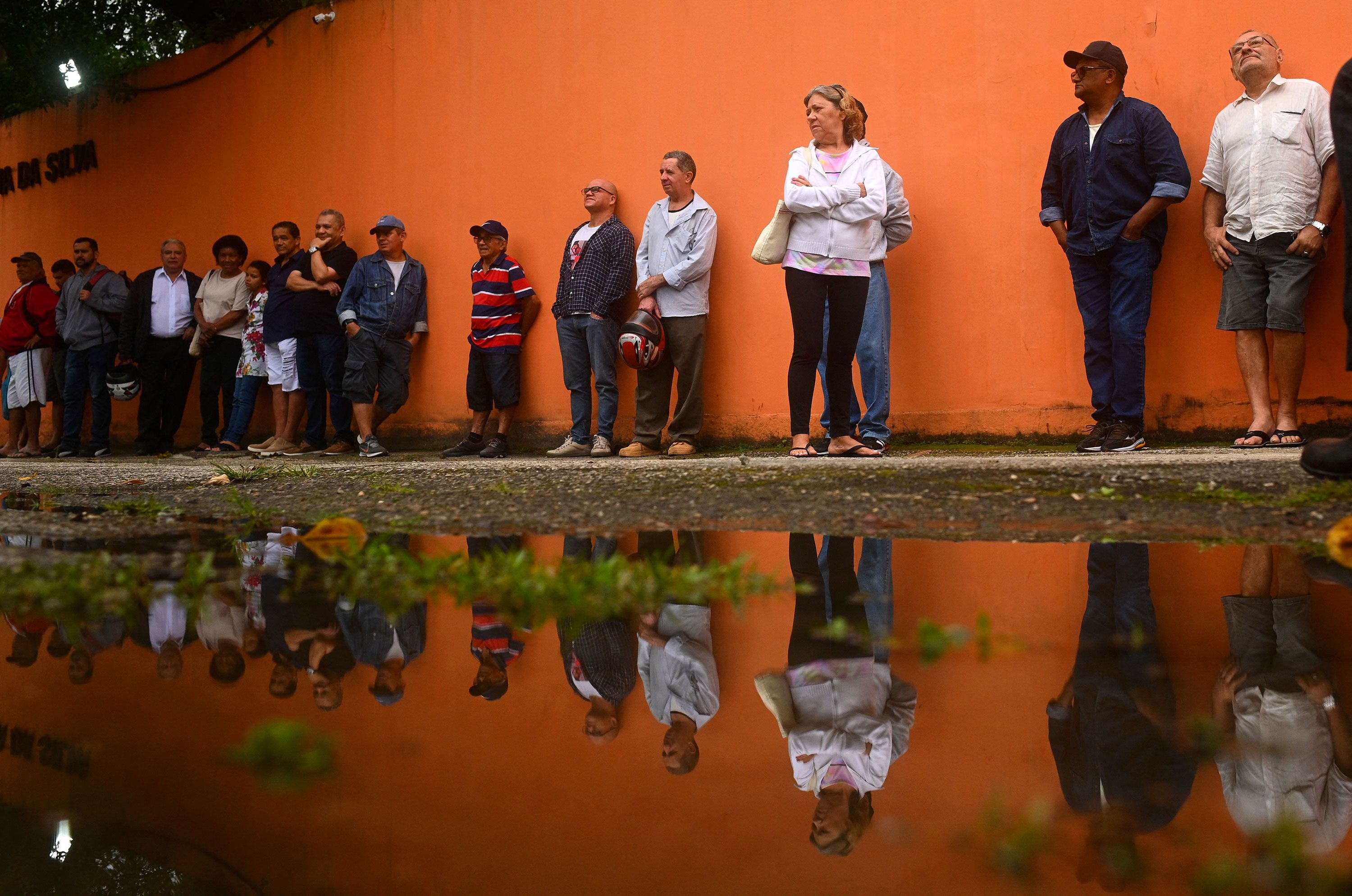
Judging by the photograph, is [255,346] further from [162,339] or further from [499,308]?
[499,308]

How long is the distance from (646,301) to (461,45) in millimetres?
2748

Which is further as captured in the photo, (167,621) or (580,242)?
(580,242)

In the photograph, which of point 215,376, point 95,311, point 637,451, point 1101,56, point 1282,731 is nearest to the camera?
point 1282,731

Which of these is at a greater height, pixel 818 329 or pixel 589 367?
pixel 818 329

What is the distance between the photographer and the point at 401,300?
24.5ft

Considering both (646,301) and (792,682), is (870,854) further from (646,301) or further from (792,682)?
(646,301)

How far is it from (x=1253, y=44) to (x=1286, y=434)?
66.9 inches

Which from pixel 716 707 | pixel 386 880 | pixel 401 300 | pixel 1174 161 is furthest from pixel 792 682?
pixel 401 300

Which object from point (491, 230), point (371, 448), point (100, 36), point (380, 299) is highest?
point (100, 36)

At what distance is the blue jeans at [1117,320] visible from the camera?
5.03 meters

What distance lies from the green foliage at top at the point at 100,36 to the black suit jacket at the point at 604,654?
8.46m

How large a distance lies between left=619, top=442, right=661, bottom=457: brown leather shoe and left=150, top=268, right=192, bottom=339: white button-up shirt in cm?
430

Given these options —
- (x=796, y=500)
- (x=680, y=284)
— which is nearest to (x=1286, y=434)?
(x=796, y=500)

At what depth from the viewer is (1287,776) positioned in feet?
3.30
